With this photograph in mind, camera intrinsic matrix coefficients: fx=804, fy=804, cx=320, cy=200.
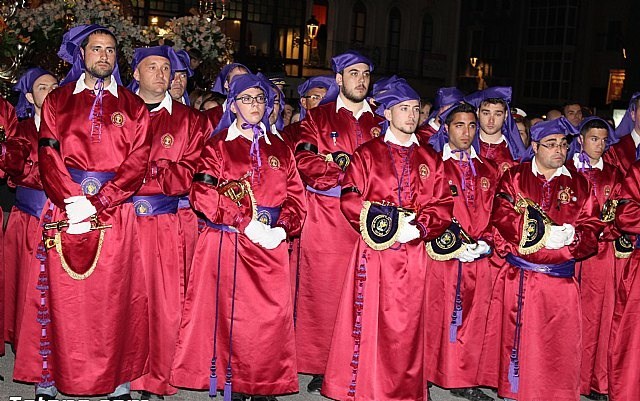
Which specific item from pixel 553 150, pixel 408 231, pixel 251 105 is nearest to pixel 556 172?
pixel 553 150

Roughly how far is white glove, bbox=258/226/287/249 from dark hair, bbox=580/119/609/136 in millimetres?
2412

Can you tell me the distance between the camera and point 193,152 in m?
5.37

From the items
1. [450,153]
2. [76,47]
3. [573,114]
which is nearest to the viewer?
[76,47]

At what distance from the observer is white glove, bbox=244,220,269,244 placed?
4.79m

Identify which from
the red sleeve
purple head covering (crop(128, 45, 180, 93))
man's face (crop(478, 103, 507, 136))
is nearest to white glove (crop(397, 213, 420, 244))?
the red sleeve

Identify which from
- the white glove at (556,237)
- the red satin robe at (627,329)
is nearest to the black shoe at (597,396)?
the red satin robe at (627,329)

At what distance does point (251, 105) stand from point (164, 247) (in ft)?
3.58

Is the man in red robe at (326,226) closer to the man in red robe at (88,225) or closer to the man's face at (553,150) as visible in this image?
the man's face at (553,150)

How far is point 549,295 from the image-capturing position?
16.9ft

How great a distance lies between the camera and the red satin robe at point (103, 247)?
4.68 meters

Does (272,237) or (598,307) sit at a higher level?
(272,237)

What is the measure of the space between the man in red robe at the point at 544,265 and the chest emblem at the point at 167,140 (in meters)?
2.20

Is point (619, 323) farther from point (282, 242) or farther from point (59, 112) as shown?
point (59, 112)

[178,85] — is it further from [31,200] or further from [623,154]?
[623,154]
